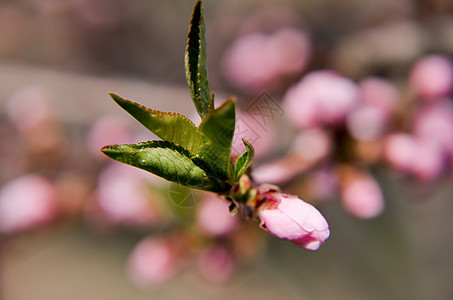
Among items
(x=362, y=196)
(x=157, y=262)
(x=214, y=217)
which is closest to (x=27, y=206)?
(x=157, y=262)

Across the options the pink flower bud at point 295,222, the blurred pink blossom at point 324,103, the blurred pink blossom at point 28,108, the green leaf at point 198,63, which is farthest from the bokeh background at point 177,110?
the green leaf at point 198,63

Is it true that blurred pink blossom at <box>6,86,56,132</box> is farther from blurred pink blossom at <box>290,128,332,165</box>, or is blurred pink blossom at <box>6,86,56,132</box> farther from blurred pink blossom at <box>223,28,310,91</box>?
blurred pink blossom at <box>290,128,332,165</box>

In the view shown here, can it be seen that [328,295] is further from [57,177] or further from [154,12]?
[154,12]

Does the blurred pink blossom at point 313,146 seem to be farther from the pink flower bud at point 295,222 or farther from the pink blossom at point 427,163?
the pink flower bud at point 295,222

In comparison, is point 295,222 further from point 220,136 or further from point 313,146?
point 313,146

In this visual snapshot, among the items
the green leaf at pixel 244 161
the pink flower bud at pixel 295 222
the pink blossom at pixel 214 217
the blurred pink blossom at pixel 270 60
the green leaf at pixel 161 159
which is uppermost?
the blurred pink blossom at pixel 270 60
